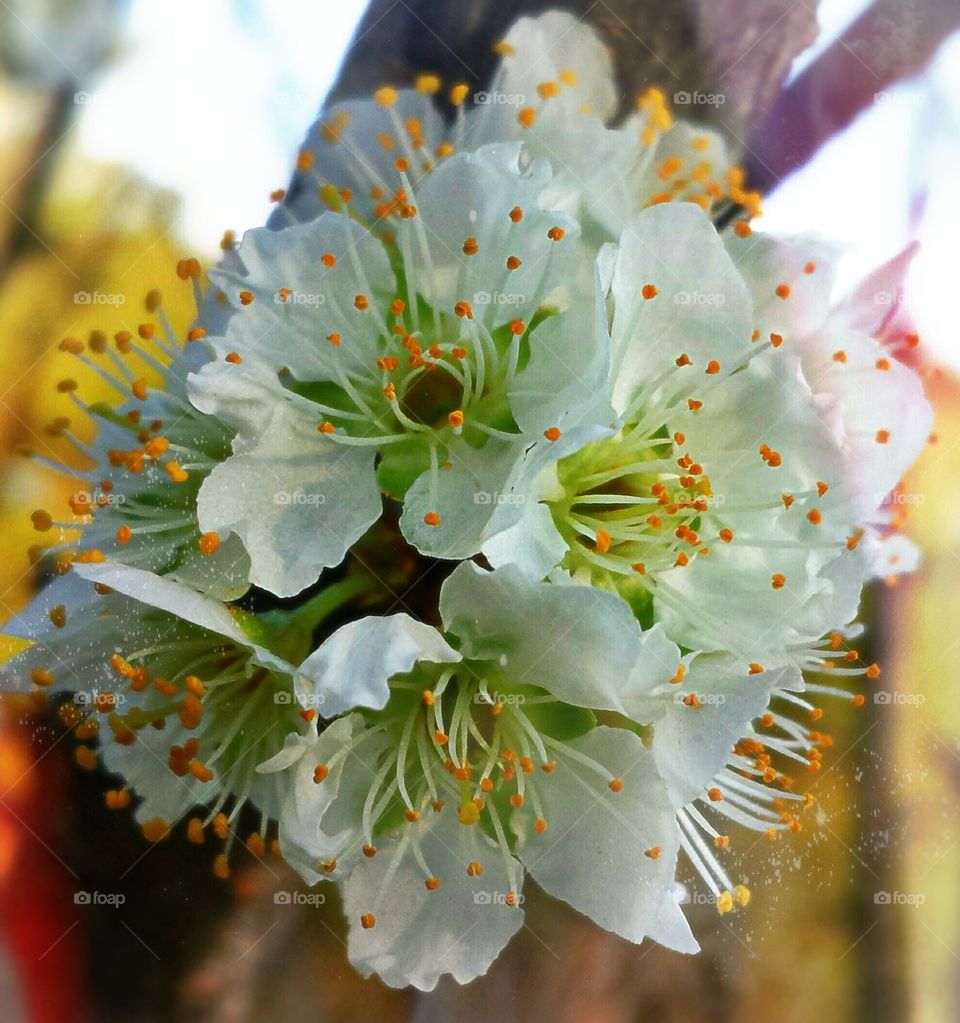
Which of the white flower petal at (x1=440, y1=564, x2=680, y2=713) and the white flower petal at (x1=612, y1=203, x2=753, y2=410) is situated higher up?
the white flower petal at (x1=612, y1=203, x2=753, y2=410)

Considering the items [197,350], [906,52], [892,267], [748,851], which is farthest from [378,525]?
[906,52]

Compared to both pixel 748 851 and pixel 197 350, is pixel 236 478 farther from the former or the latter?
pixel 748 851
